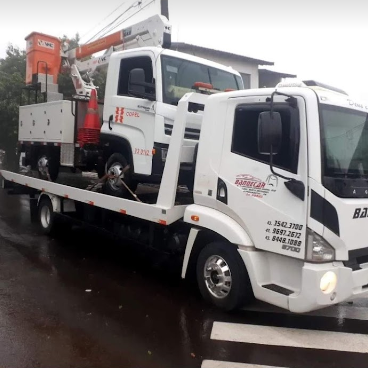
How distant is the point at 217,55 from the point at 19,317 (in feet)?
57.6

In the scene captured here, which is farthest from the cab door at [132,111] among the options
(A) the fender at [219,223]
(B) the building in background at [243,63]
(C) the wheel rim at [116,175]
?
(B) the building in background at [243,63]

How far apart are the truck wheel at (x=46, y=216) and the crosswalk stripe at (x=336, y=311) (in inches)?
184

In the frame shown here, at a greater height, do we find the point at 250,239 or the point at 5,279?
the point at 250,239

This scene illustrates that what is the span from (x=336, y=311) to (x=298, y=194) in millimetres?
1847

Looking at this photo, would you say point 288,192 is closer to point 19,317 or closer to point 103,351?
point 103,351

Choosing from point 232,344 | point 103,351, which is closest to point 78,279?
point 103,351

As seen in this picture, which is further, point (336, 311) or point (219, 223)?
point (336, 311)

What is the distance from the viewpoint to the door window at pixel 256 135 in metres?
3.88

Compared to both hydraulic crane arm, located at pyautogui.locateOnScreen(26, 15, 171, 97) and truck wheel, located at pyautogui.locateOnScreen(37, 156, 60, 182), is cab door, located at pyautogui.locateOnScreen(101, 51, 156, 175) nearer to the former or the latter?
hydraulic crane arm, located at pyautogui.locateOnScreen(26, 15, 171, 97)

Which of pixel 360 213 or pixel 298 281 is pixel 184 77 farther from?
pixel 298 281

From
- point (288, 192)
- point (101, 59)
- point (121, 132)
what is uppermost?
point (101, 59)

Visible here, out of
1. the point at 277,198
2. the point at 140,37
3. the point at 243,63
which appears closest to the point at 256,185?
the point at 277,198

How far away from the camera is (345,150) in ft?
13.1

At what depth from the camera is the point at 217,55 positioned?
19.9 meters
